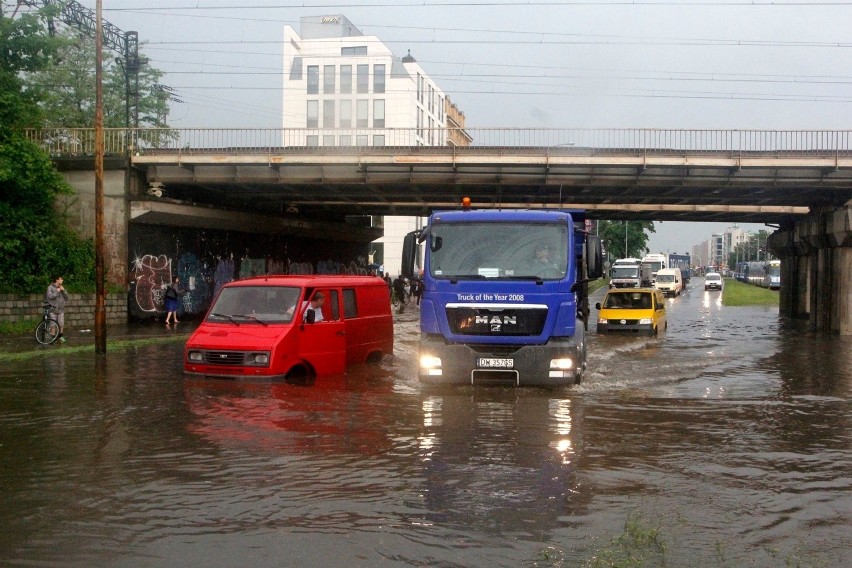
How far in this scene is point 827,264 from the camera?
1409 inches

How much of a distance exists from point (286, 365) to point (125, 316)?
64.1 ft

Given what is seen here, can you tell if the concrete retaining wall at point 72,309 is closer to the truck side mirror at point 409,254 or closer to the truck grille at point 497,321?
the truck side mirror at point 409,254

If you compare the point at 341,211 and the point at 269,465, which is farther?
the point at 341,211

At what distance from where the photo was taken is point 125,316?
32219mm

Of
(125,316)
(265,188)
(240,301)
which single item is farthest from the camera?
(265,188)

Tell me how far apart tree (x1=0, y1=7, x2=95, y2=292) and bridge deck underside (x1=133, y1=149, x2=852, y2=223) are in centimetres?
372

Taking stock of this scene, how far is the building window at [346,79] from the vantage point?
8081 centimetres

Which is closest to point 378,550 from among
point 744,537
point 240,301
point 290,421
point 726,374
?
point 744,537

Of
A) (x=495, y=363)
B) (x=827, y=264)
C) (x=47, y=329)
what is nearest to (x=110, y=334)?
(x=47, y=329)

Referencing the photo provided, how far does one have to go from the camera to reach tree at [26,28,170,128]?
56.3m

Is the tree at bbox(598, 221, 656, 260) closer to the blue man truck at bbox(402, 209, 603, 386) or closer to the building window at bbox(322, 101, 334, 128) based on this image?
the building window at bbox(322, 101, 334, 128)

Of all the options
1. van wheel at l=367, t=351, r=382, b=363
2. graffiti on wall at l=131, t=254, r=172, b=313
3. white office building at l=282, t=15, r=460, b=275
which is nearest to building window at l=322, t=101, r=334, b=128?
white office building at l=282, t=15, r=460, b=275

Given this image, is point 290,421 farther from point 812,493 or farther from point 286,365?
A: point 812,493

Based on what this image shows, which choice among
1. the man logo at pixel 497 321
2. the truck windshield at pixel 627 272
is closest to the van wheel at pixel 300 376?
the man logo at pixel 497 321
